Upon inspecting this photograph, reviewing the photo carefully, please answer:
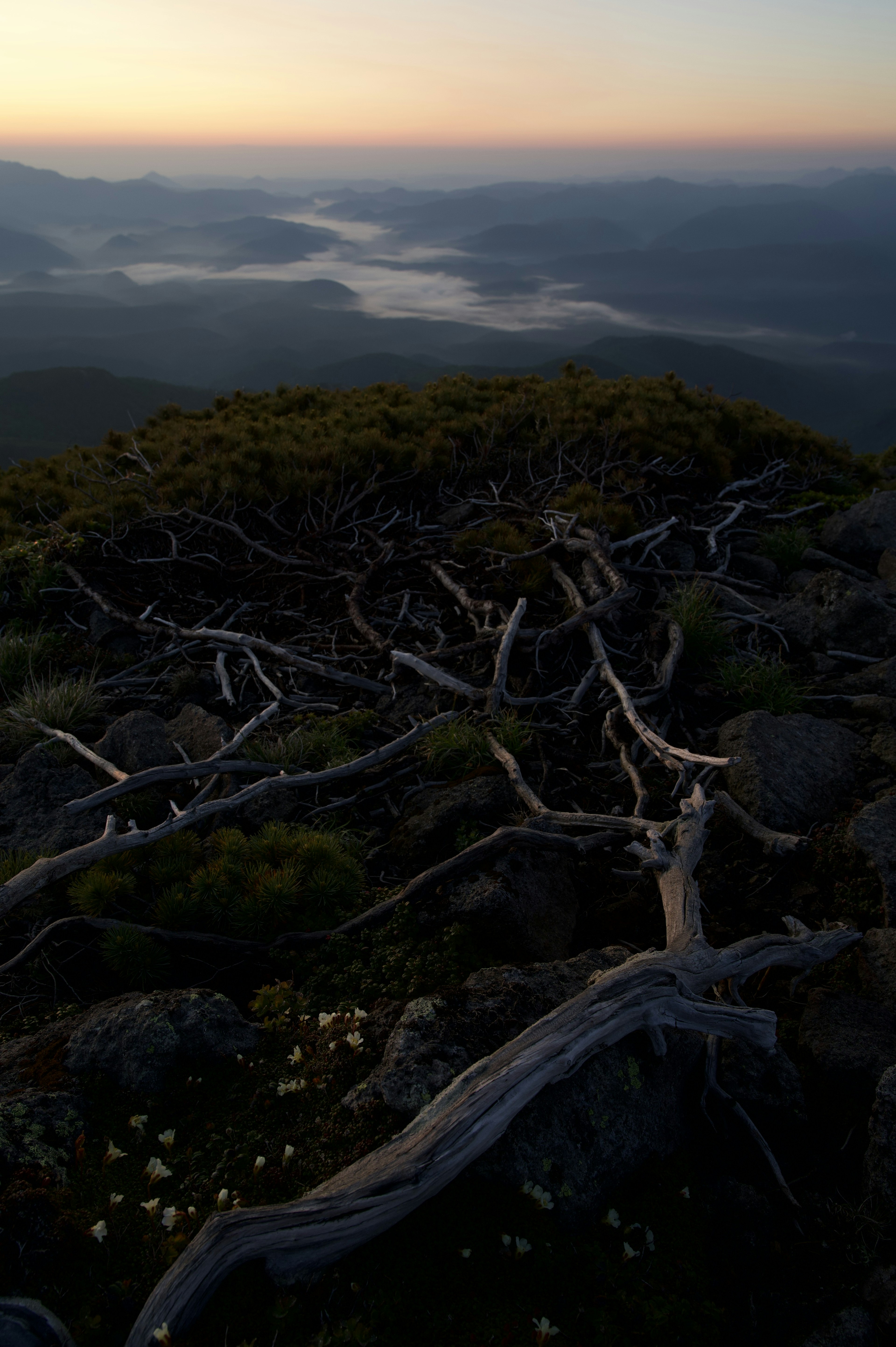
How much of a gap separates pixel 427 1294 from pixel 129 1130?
1.44 metres

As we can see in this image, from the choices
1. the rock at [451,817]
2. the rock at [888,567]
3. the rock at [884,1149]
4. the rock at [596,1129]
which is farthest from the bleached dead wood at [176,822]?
the rock at [888,567]

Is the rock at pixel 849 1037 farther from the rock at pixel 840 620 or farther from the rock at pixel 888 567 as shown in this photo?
the rock at pixel 888 567

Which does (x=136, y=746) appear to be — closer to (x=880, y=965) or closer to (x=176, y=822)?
(x=176, y=822)

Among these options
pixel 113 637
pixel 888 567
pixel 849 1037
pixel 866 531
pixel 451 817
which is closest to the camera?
pixel 849 1037

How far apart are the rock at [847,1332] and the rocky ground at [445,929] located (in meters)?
0.01

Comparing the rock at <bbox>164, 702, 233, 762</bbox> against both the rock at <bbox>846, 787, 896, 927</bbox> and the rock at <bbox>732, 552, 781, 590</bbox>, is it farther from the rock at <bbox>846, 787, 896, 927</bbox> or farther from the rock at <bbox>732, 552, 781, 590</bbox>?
the rock at <bbox>732, 552, 781, 590</bbox>

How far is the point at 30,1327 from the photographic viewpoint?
2082 millimetres

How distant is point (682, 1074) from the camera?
10.6 feet

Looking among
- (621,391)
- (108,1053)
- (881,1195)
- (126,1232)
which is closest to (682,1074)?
(881,1195)

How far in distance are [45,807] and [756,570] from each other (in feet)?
28.9

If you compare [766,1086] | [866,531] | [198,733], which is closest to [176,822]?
[198,733]

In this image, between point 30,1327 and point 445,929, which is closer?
point 30,1327

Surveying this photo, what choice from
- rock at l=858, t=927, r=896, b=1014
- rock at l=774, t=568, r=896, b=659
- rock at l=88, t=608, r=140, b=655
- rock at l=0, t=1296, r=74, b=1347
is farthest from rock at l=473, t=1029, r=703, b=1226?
rock at l=88, t=608, r=140, b=655

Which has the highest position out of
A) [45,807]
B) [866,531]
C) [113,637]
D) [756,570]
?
[866,531]
